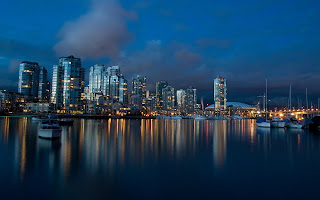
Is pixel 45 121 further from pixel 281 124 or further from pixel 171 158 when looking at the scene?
pixel 281 124

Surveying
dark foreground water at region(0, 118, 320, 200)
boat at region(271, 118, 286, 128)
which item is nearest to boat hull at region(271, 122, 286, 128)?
boat at region(271, 118, 286, 128)

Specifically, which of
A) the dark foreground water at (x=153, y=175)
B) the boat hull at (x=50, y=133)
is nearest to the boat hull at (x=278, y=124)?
the dark foreground water at (x=153, y=175)

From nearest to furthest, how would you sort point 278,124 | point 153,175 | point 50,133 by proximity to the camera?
point 153,175, point 50,133, point 278,124

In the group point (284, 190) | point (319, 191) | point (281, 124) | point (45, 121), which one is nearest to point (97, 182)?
point (284, 190)

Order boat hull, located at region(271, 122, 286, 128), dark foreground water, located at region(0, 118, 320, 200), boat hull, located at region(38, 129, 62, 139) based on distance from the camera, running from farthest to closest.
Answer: boat hull, located at region(271, 122, 286, 128)
boat hull, located at region(38, 129, 62, 139)
dark foreground water, located at region(0, 118, 320, 200)

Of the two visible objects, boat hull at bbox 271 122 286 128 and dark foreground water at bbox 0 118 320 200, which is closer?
dark foreground water at bbox 0 118 320 200

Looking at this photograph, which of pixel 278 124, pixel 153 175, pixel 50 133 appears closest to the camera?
pixel 153 175

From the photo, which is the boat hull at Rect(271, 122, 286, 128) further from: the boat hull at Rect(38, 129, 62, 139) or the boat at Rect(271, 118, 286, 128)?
the boat hull at Rect(38, 129, 62, 139)

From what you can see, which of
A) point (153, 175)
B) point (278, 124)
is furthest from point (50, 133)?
point (278, 124)

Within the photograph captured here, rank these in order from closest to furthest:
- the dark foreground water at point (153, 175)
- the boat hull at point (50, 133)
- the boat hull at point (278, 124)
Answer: the dark foreground water at point (153, 175)
the boat hull at point (50, 133)
the boat hull at point (278, 124)

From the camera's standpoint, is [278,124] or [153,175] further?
[278,124]

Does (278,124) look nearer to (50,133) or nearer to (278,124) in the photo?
(278,124)

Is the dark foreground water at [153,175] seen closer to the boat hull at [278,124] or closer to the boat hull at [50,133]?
the boat hull at [50,133]

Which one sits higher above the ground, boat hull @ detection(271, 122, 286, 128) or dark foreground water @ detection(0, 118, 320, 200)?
boat hull @ detection(271, 122, 286, 128)
